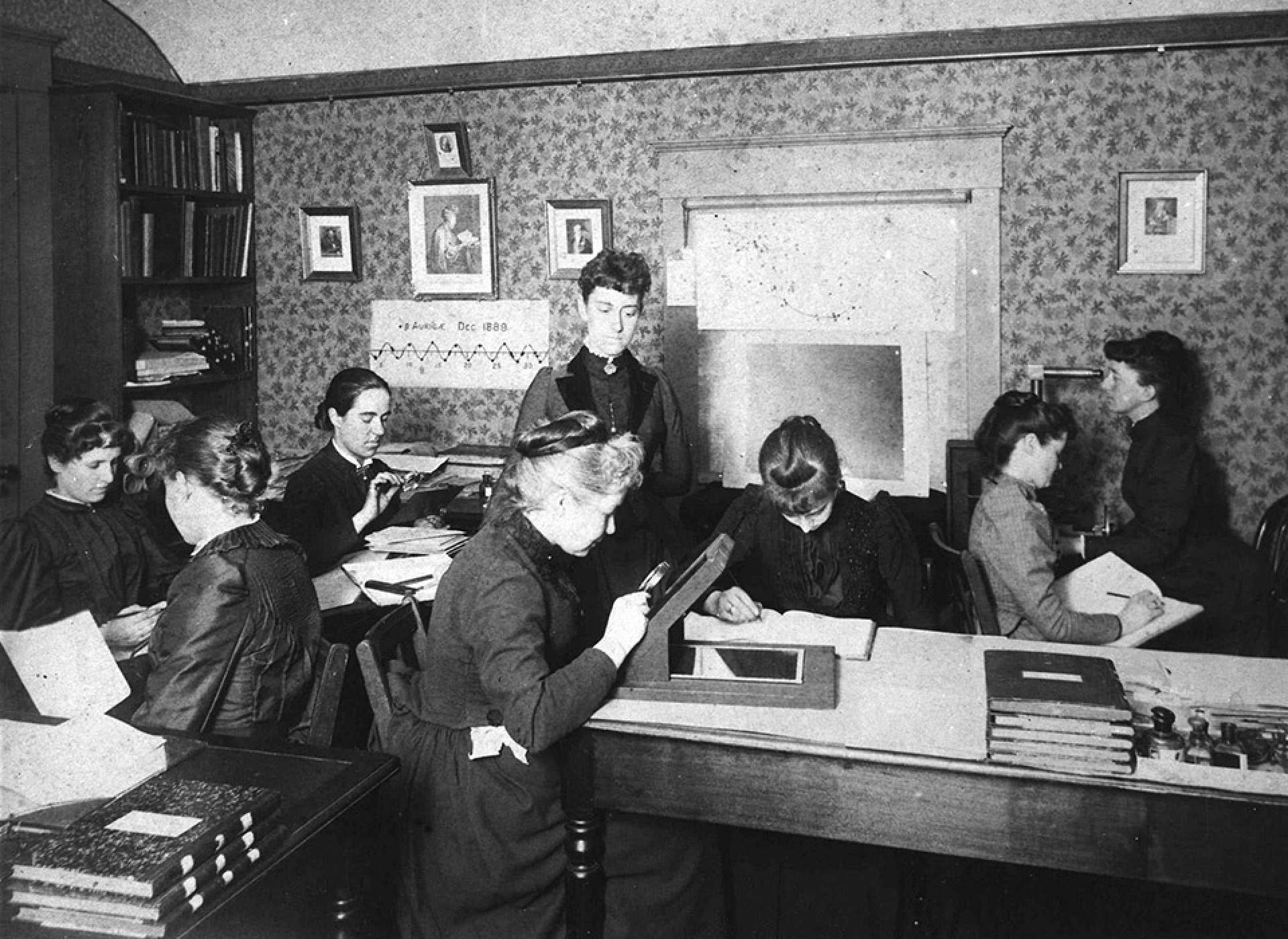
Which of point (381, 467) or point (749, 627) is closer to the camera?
point (749, 627)

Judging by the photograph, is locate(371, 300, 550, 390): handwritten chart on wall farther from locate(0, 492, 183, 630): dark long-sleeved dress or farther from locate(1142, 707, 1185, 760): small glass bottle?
locate(1142, 707, 1185, 760): small glass bottle

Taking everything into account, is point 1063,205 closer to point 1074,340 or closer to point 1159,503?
point 1074,340

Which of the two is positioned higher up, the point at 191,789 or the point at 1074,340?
the point at 1074,340

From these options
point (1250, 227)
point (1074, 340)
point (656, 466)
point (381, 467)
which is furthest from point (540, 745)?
point (1250, 227)

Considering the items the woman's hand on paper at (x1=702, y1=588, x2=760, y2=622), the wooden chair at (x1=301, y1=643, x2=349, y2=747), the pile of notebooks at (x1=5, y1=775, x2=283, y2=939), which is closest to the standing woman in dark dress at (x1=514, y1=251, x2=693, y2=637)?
the woman's hand on paper at (x1=702, y1=588, x2=760, y2=622)

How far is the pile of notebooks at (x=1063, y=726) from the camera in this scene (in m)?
1.88

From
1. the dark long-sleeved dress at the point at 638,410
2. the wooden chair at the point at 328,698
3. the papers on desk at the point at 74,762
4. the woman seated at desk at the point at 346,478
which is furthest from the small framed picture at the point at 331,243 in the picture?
the papers on desk at the point at 74,762

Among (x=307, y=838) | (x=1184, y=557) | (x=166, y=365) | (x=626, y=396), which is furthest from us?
(x=166, y=365)

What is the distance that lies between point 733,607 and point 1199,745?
1082mm

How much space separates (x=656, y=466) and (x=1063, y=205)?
1970mm

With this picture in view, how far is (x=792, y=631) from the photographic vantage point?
8.59 feet

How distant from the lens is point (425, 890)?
2.27 m

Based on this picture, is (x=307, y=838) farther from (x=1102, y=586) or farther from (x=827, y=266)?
(x=827, y=266)

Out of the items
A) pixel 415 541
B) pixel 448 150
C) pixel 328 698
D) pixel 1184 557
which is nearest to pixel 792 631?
pixel 328 698
